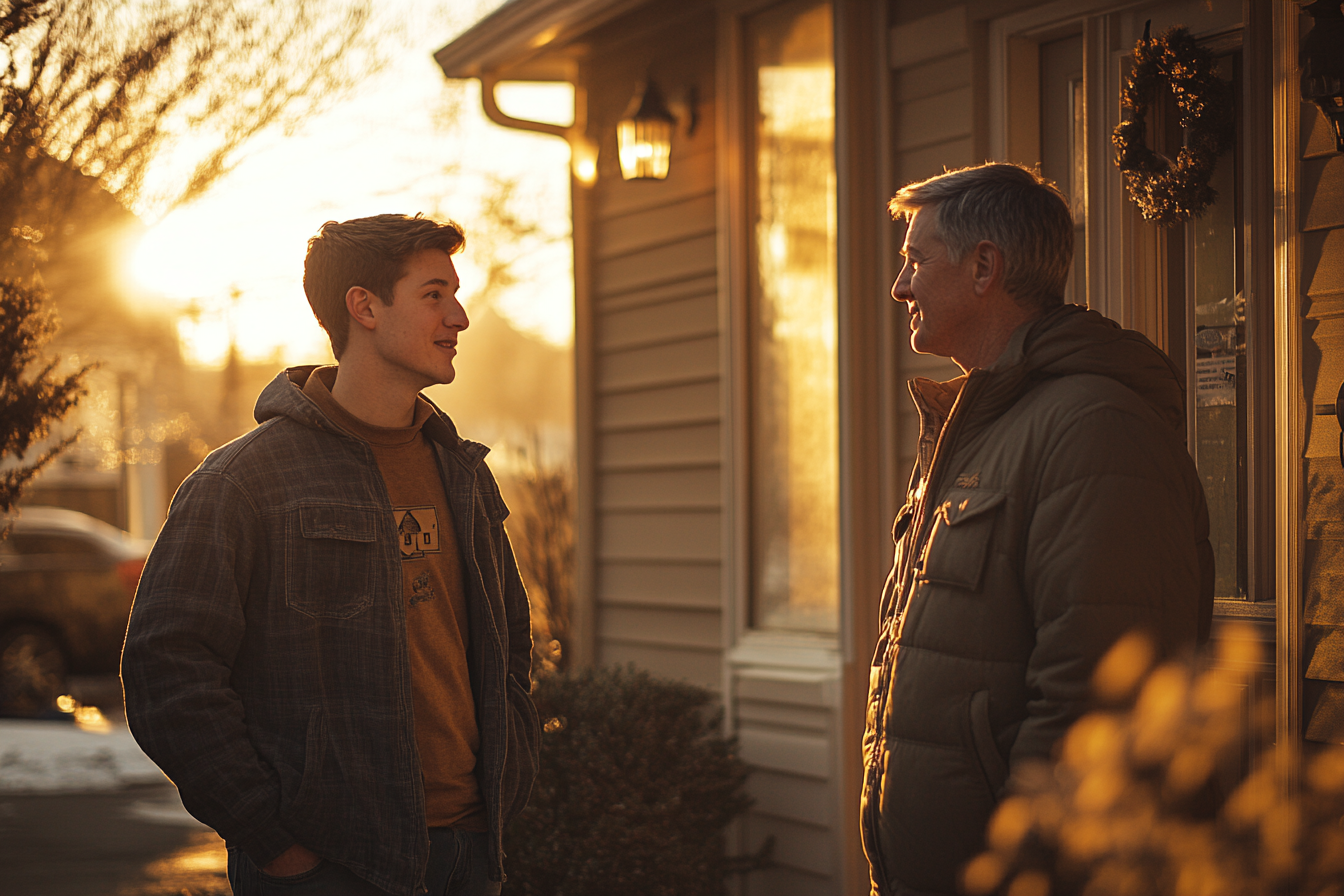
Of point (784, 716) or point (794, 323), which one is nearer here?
point (784, 716)

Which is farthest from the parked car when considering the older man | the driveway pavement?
the older man

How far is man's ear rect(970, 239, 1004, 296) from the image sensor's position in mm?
2412

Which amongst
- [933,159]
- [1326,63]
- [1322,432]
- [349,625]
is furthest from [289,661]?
[933,159]

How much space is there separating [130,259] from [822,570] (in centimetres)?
515

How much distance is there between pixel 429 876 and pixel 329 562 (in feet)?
2.10

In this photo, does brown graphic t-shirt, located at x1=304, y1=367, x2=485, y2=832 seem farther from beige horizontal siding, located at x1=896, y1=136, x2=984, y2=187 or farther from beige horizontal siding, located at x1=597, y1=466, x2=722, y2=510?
beige horizontal siding, located at x1=597, y1=466, x2=722, y2=510

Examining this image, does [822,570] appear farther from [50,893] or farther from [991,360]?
[50,893]

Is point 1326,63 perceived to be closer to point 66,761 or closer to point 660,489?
point 660,489

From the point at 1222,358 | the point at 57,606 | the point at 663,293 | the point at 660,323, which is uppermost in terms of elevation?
the point at 663,293

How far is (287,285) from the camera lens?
1353 cm

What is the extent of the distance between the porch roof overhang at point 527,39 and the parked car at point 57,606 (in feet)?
25.2

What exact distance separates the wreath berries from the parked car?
434 inches

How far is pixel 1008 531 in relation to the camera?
2203 mm

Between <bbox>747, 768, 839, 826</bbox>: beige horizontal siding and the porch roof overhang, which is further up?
the porch roof overhang
